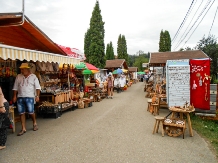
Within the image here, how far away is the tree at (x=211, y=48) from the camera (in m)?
17.4

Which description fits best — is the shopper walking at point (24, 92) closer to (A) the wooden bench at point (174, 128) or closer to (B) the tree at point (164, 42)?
(A) the wooden bench at point (174, 128)

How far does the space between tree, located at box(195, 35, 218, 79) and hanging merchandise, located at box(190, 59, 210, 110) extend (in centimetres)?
1161

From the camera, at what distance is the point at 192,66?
7449 mm

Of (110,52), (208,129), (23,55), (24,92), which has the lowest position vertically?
(208,129)

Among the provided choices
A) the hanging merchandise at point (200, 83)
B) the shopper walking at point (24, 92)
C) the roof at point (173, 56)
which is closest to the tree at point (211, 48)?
the roof at point (173, 56)

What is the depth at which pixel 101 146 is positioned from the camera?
4.63m

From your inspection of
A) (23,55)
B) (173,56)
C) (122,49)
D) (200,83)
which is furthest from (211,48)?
(122,49)

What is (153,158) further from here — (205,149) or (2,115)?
(2,115)

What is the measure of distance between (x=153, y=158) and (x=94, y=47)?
88.6 ft

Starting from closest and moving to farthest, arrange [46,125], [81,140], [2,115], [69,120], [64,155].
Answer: [64,155] → [2,115] → [81,140] → [46,125] → [69,120]

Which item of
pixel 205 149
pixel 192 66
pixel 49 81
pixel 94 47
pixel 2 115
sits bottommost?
pixel 205 149

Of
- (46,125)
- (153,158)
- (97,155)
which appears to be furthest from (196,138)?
(46,125)

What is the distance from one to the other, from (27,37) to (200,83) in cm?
716

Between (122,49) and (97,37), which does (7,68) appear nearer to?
(97,37)
